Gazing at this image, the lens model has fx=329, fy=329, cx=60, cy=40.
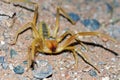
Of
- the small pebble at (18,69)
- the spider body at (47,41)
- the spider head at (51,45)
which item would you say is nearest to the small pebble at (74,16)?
the spider body at (47,41)

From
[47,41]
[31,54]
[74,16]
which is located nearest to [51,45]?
[47,41]

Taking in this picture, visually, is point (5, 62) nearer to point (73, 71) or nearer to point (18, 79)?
point (18, 79)

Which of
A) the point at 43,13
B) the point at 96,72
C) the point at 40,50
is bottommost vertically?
the point at 96,72

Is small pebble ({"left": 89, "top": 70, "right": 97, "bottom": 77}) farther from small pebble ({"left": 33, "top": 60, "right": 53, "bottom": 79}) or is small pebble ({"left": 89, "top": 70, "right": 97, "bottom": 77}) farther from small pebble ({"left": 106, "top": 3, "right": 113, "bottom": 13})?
small pebble ({"left": 106, "top": 3, "right": 113, "bottom": 13})

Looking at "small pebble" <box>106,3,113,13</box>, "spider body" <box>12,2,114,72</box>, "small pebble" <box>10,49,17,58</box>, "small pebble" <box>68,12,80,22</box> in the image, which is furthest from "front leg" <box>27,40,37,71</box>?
"small pebble" <box>106,3,113,13</box>

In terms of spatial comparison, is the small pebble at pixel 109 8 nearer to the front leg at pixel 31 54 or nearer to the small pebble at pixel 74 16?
the small pebble at pixel 74 16

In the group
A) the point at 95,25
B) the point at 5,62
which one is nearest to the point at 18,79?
the point at 5,62
